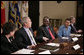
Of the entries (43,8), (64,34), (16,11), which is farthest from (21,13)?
(43,8)

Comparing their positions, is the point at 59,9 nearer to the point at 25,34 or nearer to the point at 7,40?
the point at 25,34

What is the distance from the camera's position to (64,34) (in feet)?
17.0

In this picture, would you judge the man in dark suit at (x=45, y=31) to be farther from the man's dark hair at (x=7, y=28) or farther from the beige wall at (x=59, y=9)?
the beige wall at (x=59, y=9)

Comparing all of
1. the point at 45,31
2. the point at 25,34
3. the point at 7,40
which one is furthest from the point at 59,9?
the point at 7,40

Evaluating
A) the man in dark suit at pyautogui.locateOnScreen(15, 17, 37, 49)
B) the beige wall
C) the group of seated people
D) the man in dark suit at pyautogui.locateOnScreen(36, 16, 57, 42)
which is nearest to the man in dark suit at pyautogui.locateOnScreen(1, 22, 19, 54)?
the group of seated people

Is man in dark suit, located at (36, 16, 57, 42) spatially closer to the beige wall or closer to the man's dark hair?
the man's dark hair

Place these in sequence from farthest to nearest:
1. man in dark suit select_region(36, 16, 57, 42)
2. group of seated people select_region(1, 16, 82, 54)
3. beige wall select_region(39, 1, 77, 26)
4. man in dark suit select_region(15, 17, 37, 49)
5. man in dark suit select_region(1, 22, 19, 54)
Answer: beige wall select_region(39, 1, 77, 26) < man in dark suit select_region(36, 16, 57, 42) < man in dark suit select_region(15, 17, 37, 49) < group of seated people select_region(1, 16, 82, 54) < man in dark suit select_region(1, 22, 19, 54)

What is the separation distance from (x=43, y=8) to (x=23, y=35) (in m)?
5.62

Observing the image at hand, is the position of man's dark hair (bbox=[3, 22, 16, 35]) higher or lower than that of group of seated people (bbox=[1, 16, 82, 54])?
higher

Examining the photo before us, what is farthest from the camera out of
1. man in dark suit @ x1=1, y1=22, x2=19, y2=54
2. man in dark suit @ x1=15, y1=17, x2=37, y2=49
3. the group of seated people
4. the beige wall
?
the beige wall

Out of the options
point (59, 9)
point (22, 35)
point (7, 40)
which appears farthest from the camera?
point (59, 9)

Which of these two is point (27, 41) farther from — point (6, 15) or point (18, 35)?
point (6, 15)

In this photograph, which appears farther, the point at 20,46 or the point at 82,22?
the point at 82,22

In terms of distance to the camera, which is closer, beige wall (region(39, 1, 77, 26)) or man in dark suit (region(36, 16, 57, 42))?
man in dark suit (region(36, 16, 57, 42))
